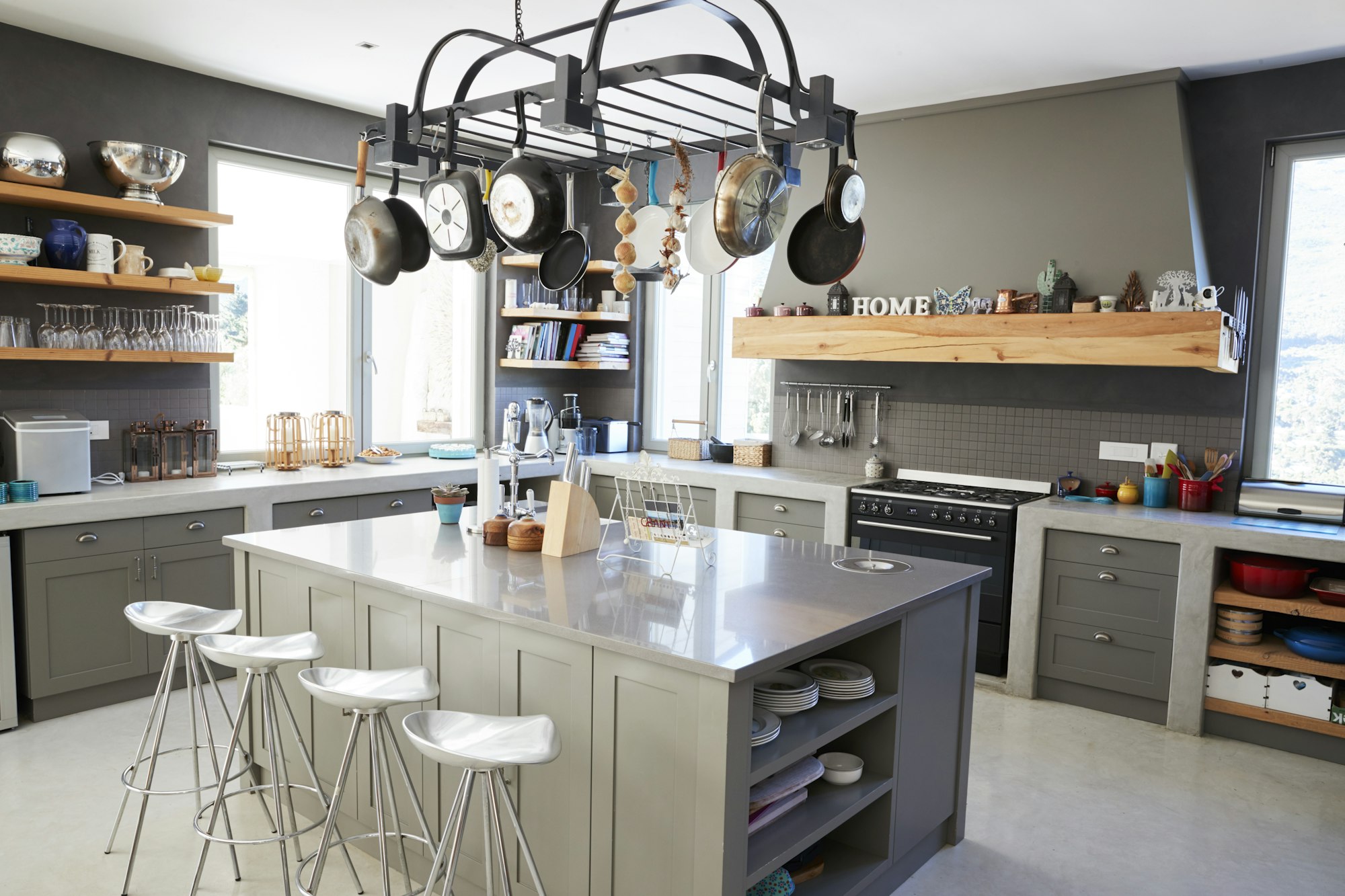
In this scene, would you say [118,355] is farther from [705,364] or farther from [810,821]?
[810,821]

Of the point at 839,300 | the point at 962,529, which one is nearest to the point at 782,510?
the point at 962,529

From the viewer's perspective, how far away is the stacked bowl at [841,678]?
266 centimetres

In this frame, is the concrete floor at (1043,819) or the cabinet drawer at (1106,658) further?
the cabinet drawer at (1106,658)

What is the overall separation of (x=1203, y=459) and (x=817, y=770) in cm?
310

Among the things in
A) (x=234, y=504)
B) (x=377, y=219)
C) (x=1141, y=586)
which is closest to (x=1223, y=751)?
(x=1141, y=586)

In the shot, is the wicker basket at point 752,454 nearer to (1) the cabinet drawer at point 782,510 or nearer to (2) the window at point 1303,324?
(1) the cabinet drawer at point 782,510

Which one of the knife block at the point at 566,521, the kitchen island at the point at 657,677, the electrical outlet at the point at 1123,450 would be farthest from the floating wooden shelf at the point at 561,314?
the knife block at the point at 566,521

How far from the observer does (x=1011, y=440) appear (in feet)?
17.0

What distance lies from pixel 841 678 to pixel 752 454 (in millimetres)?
3384

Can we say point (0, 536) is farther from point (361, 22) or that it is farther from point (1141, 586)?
point (1141, 586)

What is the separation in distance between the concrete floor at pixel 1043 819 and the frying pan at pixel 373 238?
187 cm

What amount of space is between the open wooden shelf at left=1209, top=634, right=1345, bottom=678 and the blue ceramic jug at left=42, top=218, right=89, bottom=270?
17.3ft

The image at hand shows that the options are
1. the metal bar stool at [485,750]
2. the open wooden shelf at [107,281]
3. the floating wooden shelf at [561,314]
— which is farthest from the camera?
the floating wooden shelf at [561,314]

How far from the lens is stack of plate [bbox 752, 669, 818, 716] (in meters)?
2.55
